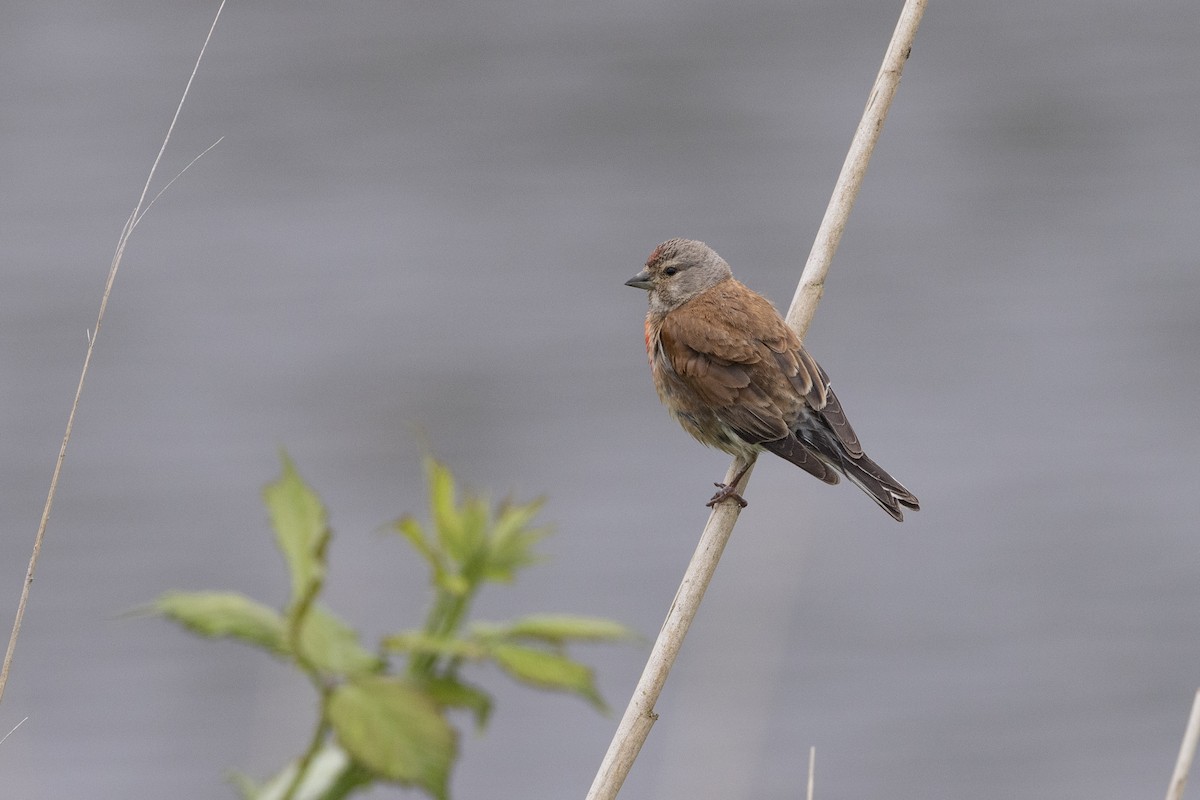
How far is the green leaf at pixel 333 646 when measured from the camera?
102cm

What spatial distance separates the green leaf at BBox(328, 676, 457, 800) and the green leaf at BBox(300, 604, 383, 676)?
3 cm

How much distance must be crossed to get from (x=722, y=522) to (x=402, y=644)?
2327 millimetres

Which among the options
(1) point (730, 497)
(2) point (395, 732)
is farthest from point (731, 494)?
(2) point (395, 732)

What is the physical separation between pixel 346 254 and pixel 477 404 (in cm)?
231

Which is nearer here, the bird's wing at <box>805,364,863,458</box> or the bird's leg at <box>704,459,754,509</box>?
the bird's leg at <box>704,459,754,509</box>

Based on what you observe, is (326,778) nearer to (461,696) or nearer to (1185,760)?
(461,696)

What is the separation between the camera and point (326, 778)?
1039 mm

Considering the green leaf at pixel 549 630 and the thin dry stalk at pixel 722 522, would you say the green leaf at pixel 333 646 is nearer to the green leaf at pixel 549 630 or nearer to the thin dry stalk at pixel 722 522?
the green leaf at pixel 549 630

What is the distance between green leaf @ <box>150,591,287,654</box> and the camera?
101 cm

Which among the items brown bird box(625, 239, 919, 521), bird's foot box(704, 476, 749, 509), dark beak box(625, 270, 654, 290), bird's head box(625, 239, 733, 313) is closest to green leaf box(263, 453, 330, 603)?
bird's foot box(704, 476, 749, 509)

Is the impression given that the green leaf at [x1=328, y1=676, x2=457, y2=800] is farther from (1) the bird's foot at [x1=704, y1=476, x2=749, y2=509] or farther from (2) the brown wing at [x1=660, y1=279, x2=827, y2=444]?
(2) the brown wing at [x1=660, y1=279, x2=827, y2=444]

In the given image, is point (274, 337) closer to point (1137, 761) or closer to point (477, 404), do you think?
point (477, 404)

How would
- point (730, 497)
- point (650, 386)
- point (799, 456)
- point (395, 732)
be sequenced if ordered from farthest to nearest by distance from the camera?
point (650, 386), point (799, 456), point (730, 497), point (395, 732)

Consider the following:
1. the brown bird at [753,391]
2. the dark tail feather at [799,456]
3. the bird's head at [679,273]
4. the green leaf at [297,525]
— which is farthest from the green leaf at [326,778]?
the bird's head at [679,273]
